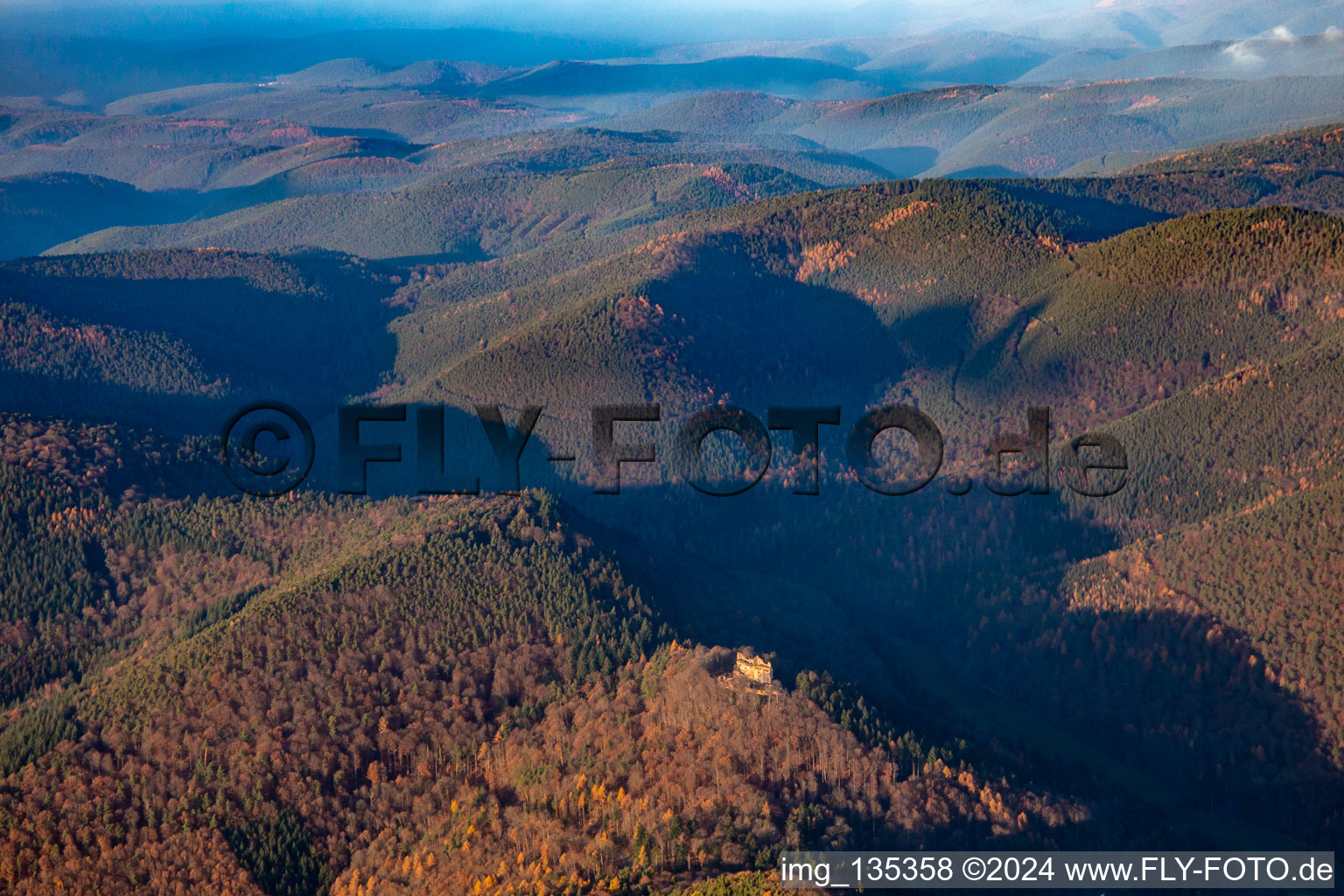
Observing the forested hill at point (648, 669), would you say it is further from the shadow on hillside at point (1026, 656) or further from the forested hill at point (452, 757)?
the shadow on hillside at point (1026, 656)

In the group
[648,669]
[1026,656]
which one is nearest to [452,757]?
[648,669]

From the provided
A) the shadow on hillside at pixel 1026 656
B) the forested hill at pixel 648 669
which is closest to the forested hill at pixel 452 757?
the forested hill at pixel 648 669

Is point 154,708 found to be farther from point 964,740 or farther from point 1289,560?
point 1289,560

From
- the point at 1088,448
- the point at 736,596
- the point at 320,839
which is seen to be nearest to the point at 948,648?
the point at 736,596

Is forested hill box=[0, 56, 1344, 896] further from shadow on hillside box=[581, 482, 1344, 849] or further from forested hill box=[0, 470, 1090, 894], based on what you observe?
shadow on hillside box=[581, 482, 1344, 849]

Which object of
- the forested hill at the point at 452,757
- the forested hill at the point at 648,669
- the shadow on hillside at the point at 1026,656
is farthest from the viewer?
the shadow on hillside at the point at 1026,656

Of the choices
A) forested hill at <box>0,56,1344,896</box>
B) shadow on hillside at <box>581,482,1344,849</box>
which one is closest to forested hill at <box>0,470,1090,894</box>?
forested hill at <box>0,56,1344,896</box>

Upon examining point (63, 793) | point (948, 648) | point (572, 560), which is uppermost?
point (572, 560)

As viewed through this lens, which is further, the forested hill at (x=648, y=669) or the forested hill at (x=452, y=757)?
the forested hill at (x=648, y=669)

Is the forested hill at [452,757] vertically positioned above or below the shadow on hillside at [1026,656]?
above

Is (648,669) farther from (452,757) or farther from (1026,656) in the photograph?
(1026,656)

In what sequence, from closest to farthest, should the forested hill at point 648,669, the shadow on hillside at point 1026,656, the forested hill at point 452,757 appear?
the forested hill at point 452,757
the forested hill at point 648,669
the shadow on hillside at point 1026,656
